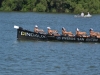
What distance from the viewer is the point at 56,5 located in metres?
123

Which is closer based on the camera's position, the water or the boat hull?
the water

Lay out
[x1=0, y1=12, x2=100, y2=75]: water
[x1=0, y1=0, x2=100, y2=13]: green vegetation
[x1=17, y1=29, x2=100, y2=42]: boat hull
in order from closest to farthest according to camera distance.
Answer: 1. [x1=0, y1=12, x2=100, y2=75]: water
2. [x1=17, y1=29, x2=100, y2=42]: boat hull
3. [x1=0, y1=0, x2=100, y2=13]: green vegetation

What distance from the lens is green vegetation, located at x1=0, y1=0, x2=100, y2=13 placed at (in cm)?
12275

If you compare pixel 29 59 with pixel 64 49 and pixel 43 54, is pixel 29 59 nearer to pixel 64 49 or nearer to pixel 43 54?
pixel 43 54

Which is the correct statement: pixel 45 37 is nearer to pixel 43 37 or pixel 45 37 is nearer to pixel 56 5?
pixel 43 37

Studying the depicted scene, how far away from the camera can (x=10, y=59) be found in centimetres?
3466

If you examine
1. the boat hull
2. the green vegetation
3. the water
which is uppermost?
the green vegetation

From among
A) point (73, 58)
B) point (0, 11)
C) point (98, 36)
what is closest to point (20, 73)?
point (73, 58)

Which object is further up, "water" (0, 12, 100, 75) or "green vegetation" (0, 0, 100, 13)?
"green vegetation" (0, 0, 100, 13)

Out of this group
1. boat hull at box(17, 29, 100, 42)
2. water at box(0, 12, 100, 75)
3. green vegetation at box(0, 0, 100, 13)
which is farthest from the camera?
green vegetation at box(0, 0, 100, 13)

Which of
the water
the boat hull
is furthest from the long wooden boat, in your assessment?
the water

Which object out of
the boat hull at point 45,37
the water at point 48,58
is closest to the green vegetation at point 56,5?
the water at point 48,58

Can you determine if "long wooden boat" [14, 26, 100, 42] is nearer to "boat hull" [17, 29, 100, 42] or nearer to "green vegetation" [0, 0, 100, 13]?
"boat hull" [17, 29, 100, 42]

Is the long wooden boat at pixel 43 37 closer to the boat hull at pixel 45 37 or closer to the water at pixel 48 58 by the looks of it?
the boat hull at pixel 45 37
